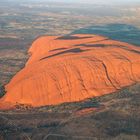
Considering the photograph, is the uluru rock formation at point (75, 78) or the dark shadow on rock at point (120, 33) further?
the dark shadow on rock at point (120, 33)

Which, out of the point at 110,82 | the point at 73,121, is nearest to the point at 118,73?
the point at 110,82

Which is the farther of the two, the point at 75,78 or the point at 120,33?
the point at 120,33

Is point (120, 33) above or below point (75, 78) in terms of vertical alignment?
below

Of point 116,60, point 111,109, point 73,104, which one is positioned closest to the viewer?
point 111,109

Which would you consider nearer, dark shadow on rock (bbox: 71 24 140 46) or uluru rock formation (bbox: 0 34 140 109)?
uluru rock formation (bbox: 0 34 140 109)

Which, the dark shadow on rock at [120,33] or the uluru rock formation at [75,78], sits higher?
the uluru rock formation at [75,78]

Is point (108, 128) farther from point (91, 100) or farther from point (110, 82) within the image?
point (110, 82)

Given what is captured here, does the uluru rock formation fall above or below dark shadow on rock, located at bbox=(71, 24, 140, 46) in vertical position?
above

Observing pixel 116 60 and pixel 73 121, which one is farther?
pixel 116 60
